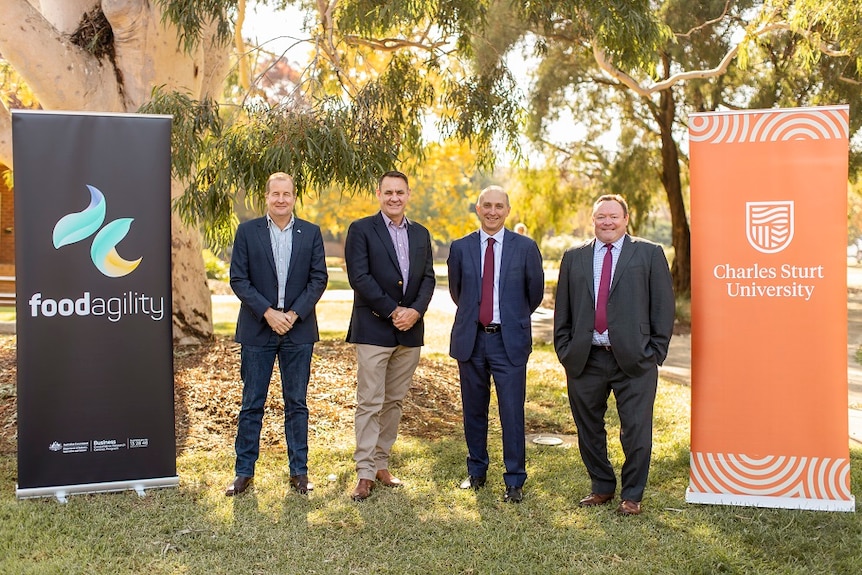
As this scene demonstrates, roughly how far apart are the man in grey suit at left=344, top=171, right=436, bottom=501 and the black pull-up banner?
1.25 meters

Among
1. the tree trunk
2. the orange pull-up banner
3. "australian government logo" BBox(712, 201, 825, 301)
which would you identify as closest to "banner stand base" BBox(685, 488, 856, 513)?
the orange pull-up banner

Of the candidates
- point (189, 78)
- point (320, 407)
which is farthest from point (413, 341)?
point (189, 78)

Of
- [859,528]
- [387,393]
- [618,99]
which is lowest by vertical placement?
[859,528]

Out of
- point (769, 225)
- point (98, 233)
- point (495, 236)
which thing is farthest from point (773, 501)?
point (98, 233)

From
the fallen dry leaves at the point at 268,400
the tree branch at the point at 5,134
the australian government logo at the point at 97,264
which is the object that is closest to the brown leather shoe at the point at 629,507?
the fallen dry leaves at the point at 268,400

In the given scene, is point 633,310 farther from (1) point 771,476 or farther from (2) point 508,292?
(1) point 771,476

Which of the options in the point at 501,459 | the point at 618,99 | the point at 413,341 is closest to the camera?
the point at 413,341

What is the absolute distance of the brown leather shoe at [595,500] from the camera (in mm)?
5279

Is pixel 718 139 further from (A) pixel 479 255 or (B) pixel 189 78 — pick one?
(B) pixel 189 78

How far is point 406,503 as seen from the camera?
5.30 metres

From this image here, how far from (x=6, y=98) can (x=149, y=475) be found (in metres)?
12.4

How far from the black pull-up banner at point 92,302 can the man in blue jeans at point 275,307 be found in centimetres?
50

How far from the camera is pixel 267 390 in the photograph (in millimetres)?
5492

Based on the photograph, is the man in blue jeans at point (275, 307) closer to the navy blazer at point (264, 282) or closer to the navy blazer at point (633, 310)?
the navy blazer at point (264, 282)
